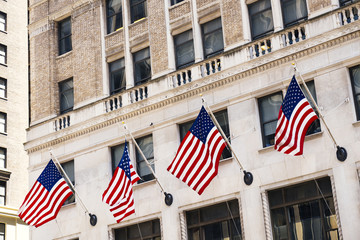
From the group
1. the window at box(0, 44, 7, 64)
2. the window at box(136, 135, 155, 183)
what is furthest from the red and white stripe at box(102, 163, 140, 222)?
the window at box(0, 44, 7, 64)

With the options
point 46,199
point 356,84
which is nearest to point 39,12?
point 46,199

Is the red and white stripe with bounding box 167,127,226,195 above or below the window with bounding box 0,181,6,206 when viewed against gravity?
below

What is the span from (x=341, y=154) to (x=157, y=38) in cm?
1148

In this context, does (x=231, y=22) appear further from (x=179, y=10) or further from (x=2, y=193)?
(x=2, y=193)

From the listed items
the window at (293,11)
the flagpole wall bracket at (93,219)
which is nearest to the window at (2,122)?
the flagpole wall bracket at (93,219)

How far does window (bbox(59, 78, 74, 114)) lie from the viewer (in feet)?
113

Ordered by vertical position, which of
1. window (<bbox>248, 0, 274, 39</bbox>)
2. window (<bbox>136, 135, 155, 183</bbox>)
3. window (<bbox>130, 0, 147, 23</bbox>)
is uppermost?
window (<bbox>130, 0, 147, 23</bbox>)

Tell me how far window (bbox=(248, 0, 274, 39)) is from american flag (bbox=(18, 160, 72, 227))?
10521mm

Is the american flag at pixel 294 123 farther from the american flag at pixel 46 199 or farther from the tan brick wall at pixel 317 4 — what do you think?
Result: the american flag at pixel 46 199

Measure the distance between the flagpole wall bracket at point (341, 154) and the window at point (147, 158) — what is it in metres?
9.09

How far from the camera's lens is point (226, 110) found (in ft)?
90.3

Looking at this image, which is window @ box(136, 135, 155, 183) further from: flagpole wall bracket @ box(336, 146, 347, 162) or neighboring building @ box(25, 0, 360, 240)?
flagpole wall bracket @ box(336, 146, 347, 162)

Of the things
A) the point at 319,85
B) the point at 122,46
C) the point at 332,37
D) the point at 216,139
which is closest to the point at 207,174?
the point at 216,139

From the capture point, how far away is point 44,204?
2780 cm
